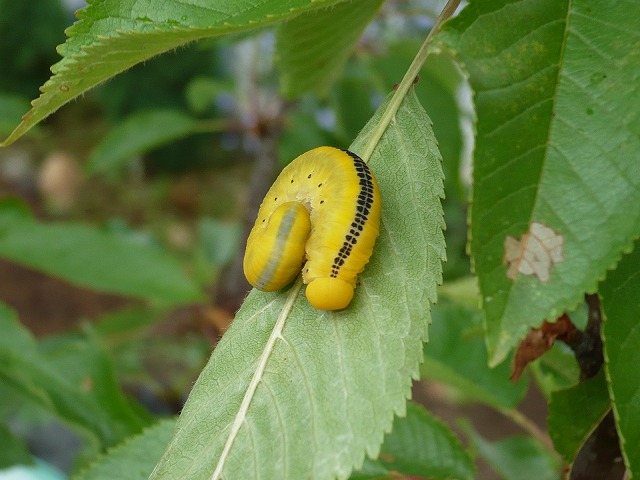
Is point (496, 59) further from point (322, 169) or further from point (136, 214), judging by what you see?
point (136, 214)

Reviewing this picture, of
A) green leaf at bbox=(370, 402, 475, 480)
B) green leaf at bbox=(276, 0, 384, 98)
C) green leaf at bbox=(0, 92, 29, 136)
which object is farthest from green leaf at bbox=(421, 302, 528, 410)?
green leaf at bbox=(0, 92, 29, 136)

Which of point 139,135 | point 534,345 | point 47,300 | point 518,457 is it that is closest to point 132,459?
point 534,345

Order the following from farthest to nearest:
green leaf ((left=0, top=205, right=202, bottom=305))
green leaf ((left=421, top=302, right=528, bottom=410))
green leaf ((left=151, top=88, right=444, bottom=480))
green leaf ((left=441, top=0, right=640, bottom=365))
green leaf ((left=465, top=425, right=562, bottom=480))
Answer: green leaf ((left=0, top=205, right=202, bottom=305)) < green leaf ((left=465, top=425, right=562, bottom=480)) < green leaf ((left=421, top=302, right=528, bottom=410)) < green leaf ((left=151, top=88, right=444, bottom=480)) < green leaf ((left=441, top=0, right=640, bottom=365))

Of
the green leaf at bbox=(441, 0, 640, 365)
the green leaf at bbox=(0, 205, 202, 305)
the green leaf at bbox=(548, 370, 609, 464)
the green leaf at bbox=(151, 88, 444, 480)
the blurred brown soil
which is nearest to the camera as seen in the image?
the green leaf at bbox=(441, 0, 640, 365)

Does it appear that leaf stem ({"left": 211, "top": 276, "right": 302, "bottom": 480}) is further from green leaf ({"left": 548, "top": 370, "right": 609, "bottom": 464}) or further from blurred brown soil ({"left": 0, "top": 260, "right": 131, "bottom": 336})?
blurred brown soil ({"left": 0, "top": 260, "right": 131, "bottom": 336})

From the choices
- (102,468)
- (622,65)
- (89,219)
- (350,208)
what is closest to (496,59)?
(622,65)

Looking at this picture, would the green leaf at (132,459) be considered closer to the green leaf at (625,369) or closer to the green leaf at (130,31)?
the green leaf at (130,31)

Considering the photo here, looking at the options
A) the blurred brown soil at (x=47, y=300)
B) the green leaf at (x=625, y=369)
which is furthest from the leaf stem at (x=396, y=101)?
the blurred brown soil at (x=47, y=300)

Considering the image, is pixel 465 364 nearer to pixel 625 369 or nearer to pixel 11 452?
pixel 625 369
